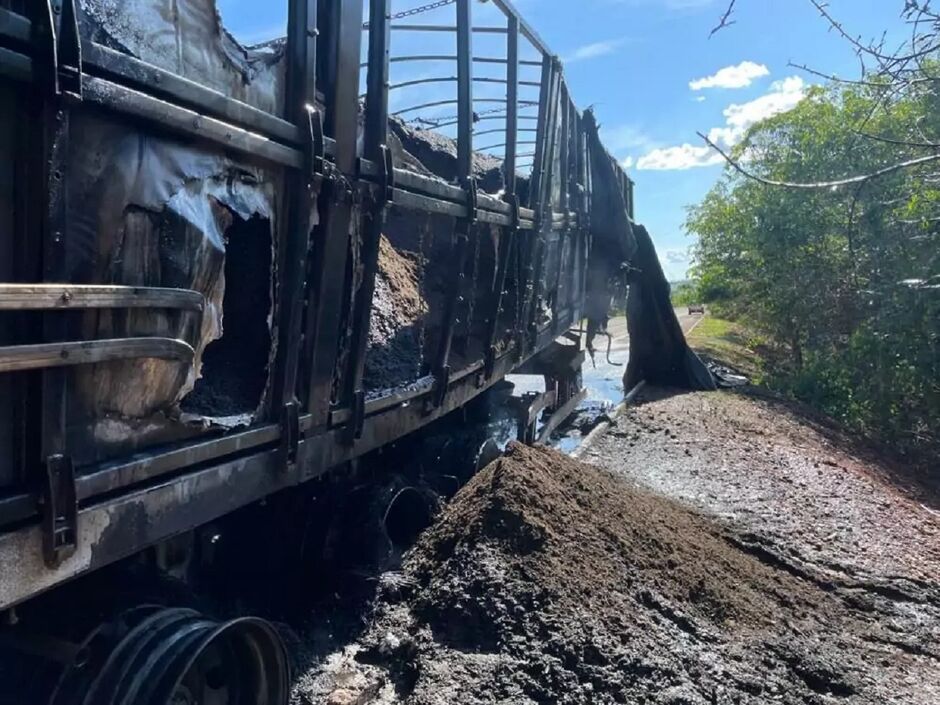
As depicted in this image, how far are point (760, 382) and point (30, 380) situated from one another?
13.9 m

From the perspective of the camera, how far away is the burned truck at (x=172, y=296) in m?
1.90

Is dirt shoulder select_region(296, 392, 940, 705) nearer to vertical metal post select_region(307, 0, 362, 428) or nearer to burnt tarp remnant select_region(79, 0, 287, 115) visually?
vertical metal post select_region(307, 0, 362, 428)

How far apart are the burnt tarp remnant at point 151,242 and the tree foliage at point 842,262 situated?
5.57 meters

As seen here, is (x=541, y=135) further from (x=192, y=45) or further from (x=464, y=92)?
(x=192, y=45)

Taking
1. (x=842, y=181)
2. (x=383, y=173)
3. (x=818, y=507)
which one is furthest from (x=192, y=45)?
(x=818, y=507)

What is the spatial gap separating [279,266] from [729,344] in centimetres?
1923

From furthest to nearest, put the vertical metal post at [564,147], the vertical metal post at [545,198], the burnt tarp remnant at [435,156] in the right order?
the vertical metal post at [564,147] < the vertical metal post at [545,198] < the burnt tarp remnant at [435,156]

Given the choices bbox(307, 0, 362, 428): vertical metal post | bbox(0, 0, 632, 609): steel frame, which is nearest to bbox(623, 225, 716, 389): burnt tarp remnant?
bbox(0, 0, 632, 609): steel frame

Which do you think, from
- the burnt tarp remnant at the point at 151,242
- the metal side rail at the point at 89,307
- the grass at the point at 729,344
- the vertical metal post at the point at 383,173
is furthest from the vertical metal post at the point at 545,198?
the grass at the point at 729,344

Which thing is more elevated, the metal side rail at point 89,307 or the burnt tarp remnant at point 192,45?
the burnt tarp remnant at point 192,45

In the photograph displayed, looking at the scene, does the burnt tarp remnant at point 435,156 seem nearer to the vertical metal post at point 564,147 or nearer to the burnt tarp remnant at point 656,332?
the vertical metal post at point 564,147

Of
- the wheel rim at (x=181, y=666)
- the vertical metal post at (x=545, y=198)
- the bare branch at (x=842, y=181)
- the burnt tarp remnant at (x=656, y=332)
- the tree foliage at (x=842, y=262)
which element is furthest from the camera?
the burnt tarp remnant at (x=656, y=332)

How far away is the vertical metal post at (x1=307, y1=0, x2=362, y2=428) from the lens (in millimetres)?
3061

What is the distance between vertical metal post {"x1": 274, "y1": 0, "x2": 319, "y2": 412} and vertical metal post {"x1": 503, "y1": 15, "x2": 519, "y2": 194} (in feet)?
8.62
